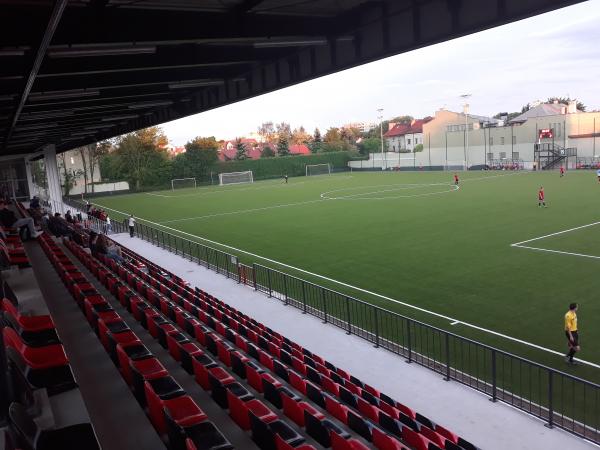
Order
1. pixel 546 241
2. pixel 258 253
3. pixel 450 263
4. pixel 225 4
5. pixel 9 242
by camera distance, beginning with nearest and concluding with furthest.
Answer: pixel 225 4, pixel 9 242, pixel 450 263, pixel 546 241, pixel 258 253

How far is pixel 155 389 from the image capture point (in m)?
5.71

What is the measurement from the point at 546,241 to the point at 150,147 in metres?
63.9

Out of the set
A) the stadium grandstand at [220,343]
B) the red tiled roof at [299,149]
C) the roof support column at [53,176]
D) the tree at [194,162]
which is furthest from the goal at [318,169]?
the stadium grandstand at [220,343]

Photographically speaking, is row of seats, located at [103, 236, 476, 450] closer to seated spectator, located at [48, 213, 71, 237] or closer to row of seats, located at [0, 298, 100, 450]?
row of seats, located at [0, 298, 100, 450]

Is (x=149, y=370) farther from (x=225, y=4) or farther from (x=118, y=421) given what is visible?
(x=225, y=4)

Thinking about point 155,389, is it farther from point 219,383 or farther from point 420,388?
point 420,388

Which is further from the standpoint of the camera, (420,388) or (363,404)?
(420,388)

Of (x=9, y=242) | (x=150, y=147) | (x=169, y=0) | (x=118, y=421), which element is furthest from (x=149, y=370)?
(x=150, y=147)

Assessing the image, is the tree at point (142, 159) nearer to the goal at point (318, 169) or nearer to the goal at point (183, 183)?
the goal at point (183, 183)

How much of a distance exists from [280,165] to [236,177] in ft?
31.1

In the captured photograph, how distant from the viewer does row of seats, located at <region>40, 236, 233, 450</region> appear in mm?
4629

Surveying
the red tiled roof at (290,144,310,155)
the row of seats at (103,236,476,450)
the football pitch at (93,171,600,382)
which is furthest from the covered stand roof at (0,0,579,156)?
the red tiled roof at (290,144,310,155)

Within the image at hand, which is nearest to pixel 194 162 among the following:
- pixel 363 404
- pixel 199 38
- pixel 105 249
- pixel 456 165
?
pixel 456 165

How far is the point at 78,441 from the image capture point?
3.84 meters
